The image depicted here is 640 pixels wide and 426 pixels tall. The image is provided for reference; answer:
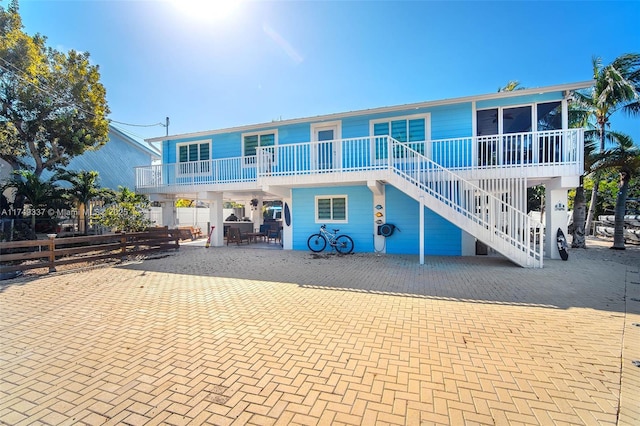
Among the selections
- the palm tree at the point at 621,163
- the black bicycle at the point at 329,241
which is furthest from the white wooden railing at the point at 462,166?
the palm tree at the point at 621,163

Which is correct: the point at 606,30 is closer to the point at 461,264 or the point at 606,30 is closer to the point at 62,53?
the point at 461,264

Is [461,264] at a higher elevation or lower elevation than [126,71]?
lower

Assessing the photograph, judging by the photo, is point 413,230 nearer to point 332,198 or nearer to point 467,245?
point 467,245

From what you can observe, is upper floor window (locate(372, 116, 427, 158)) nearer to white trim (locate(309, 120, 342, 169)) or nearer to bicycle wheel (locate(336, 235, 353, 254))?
white trim (locate(309, 120, 342, 169))

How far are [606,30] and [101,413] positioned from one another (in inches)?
681

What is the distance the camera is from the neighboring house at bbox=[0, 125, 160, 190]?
19797mm

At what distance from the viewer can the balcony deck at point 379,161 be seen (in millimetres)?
8828

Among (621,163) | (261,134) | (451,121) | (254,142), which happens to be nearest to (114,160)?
(254,142)

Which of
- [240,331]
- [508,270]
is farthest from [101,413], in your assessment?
[508,270]

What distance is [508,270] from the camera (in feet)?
25.0

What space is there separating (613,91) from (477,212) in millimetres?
9684

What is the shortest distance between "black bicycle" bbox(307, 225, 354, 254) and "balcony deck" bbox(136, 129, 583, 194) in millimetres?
2325

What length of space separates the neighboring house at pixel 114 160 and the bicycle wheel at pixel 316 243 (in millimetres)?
13789

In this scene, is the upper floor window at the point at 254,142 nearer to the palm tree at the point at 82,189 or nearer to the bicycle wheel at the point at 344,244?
the bicycle wheel at the point at 344,244
